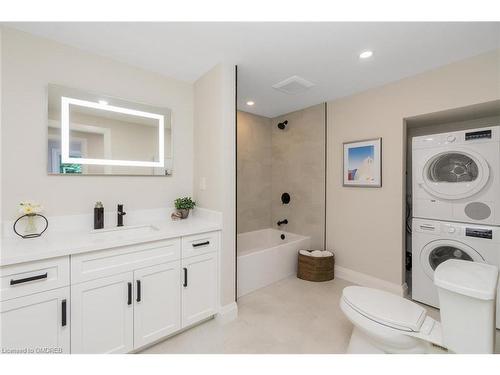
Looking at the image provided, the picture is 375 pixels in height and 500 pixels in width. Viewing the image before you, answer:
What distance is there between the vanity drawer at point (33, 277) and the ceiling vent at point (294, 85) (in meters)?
2.43

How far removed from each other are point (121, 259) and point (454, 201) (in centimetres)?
285

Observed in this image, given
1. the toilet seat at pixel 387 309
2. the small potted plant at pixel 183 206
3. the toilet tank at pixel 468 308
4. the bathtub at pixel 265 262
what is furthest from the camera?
the bathtub at pixel 265 262

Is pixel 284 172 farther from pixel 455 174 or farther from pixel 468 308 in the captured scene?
pixel 468 308

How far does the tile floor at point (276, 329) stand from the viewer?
162 cm

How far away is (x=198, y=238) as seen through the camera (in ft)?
5.98

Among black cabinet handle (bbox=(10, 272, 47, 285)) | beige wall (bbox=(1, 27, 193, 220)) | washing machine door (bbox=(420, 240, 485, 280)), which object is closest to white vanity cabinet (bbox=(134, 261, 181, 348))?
black cabinet handle (bbox=(10, 272, 47, 285))

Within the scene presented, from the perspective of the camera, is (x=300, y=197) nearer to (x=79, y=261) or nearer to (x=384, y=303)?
(x=384, y=303)

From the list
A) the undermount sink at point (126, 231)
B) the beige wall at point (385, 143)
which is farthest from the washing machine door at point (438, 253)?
the undermount sink at point (126, 231)

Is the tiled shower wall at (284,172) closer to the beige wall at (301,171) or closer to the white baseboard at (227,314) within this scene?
the beige wall at (301,171)

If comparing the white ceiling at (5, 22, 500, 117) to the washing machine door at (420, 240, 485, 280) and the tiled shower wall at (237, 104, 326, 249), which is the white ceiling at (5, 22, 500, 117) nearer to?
the tiled shower wall at (237, 104, 326, 249)

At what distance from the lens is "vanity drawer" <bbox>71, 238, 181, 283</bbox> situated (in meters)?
1.31
